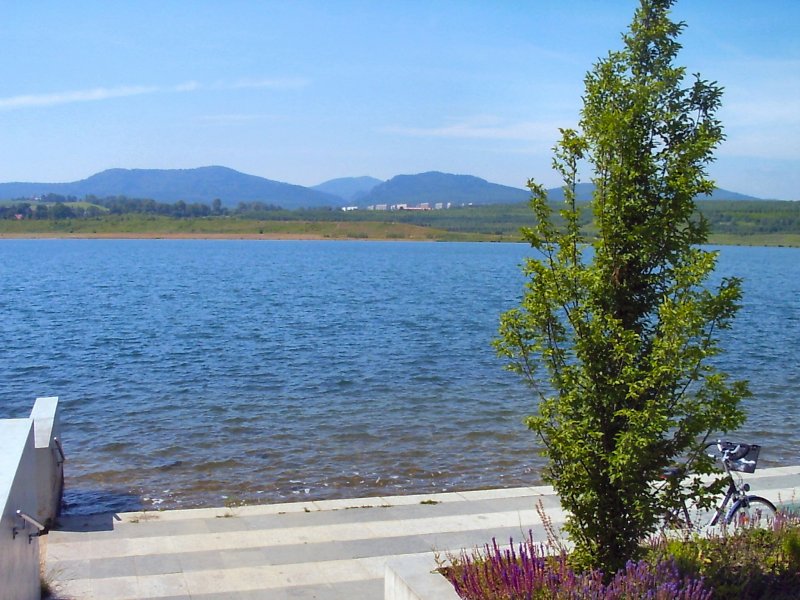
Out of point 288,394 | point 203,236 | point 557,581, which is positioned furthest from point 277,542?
point 203,236

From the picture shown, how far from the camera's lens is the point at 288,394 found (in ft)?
59.3

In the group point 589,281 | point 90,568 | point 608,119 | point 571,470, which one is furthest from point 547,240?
point 90,568

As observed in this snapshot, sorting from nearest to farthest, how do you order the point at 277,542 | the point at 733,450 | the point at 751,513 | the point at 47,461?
1. the point at 733,450
2. the point at 751,513
3. the point at 277,542
4. the point at 47,461

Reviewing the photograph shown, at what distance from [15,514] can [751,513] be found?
5.67m

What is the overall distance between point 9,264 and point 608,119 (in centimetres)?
8729

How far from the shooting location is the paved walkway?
6629 mm

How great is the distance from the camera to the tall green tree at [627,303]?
4801mm

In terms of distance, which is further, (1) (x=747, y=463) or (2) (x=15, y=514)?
(1) (x=747, y=463)

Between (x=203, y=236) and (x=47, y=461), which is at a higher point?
(x=203, y=236)

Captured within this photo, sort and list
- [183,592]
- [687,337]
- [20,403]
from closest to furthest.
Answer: [687,337]
[183,592]
[20,403]

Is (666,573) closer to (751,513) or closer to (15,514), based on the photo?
(751,513)

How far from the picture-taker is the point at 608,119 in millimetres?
4805

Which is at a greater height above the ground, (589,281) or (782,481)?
(589,281)

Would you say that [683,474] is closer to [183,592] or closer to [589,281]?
[589,281]
